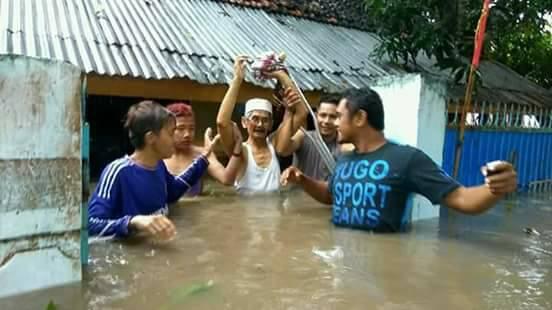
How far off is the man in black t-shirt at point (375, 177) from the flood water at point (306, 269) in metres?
0.15

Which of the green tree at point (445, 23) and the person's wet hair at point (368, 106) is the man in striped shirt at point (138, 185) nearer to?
the person's wet hair at point (368, 106)

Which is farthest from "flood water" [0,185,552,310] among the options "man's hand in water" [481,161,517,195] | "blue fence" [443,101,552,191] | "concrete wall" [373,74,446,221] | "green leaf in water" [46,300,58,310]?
"blue fence" [443,101,552,191]

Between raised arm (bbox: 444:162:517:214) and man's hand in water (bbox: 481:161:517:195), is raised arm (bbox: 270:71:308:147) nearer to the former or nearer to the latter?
raised arm (bbox: 444:162:517:214)

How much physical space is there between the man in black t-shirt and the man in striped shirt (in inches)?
45.4

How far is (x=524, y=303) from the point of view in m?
2.17

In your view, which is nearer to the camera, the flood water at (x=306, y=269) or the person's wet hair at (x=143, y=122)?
the flood water at (x=306, y=269)

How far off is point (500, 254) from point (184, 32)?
5022 mm

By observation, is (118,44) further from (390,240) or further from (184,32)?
(390,240)

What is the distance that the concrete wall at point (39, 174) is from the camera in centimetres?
197

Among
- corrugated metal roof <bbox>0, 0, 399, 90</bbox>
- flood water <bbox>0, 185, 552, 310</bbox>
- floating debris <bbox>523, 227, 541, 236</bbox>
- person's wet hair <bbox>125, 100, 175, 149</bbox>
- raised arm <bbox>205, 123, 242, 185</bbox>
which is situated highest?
corrugated metal roof <bbox>0, 0, 399, 90</bbox>

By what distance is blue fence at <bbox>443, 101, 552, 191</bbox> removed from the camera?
6703 mm

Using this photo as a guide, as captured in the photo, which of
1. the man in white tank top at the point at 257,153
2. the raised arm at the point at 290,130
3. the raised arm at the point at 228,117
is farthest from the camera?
the raised arm at the point at 290,130

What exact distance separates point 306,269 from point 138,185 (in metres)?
1.15

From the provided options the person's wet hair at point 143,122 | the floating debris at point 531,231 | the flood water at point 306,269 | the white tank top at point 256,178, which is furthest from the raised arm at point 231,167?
the floating debris at point 531,231
